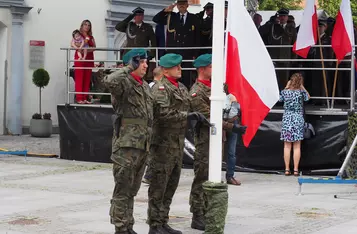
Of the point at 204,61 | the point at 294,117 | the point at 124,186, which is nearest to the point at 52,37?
the point at 294,117

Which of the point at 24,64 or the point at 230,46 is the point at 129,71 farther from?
the point at 24,64

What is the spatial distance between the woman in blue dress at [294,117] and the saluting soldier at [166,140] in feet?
18.6

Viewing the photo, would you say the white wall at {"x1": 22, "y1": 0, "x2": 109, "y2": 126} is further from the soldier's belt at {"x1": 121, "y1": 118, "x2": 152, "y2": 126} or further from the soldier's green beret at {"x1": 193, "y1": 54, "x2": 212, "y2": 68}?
the soldier's belt at {"x1": 121, "y1": 118, "x2": 152, "y2": 126}

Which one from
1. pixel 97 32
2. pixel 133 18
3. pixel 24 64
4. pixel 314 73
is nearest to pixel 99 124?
pixel 133 18

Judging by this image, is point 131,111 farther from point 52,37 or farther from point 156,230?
point 52,37

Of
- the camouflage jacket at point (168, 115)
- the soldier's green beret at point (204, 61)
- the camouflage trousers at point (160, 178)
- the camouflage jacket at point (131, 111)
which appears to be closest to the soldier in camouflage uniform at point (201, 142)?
the soldier's green beret at point (204, 61)

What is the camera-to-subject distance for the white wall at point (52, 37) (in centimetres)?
2372

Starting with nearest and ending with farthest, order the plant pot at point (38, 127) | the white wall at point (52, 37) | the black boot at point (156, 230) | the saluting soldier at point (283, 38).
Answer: the black boot at point (156, 230), the saluting soldier at point (283, 38), the plant pot at point (38, 127), the white wall at point (52, 37)

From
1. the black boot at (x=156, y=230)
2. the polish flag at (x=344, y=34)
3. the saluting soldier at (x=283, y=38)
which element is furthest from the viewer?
the saluting soldier at (x=283, y=38)

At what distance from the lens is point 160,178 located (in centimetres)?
948

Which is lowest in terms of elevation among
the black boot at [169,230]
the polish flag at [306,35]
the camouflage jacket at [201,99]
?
the black boot at [169,230]

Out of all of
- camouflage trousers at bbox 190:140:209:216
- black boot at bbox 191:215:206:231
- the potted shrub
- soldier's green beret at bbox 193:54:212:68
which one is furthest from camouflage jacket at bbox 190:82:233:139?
the potted shrub

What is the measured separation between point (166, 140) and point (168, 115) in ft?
0.99

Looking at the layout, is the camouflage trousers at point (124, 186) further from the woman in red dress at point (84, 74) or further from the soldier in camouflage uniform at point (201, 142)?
the woman in red dress at point (84, 74)
